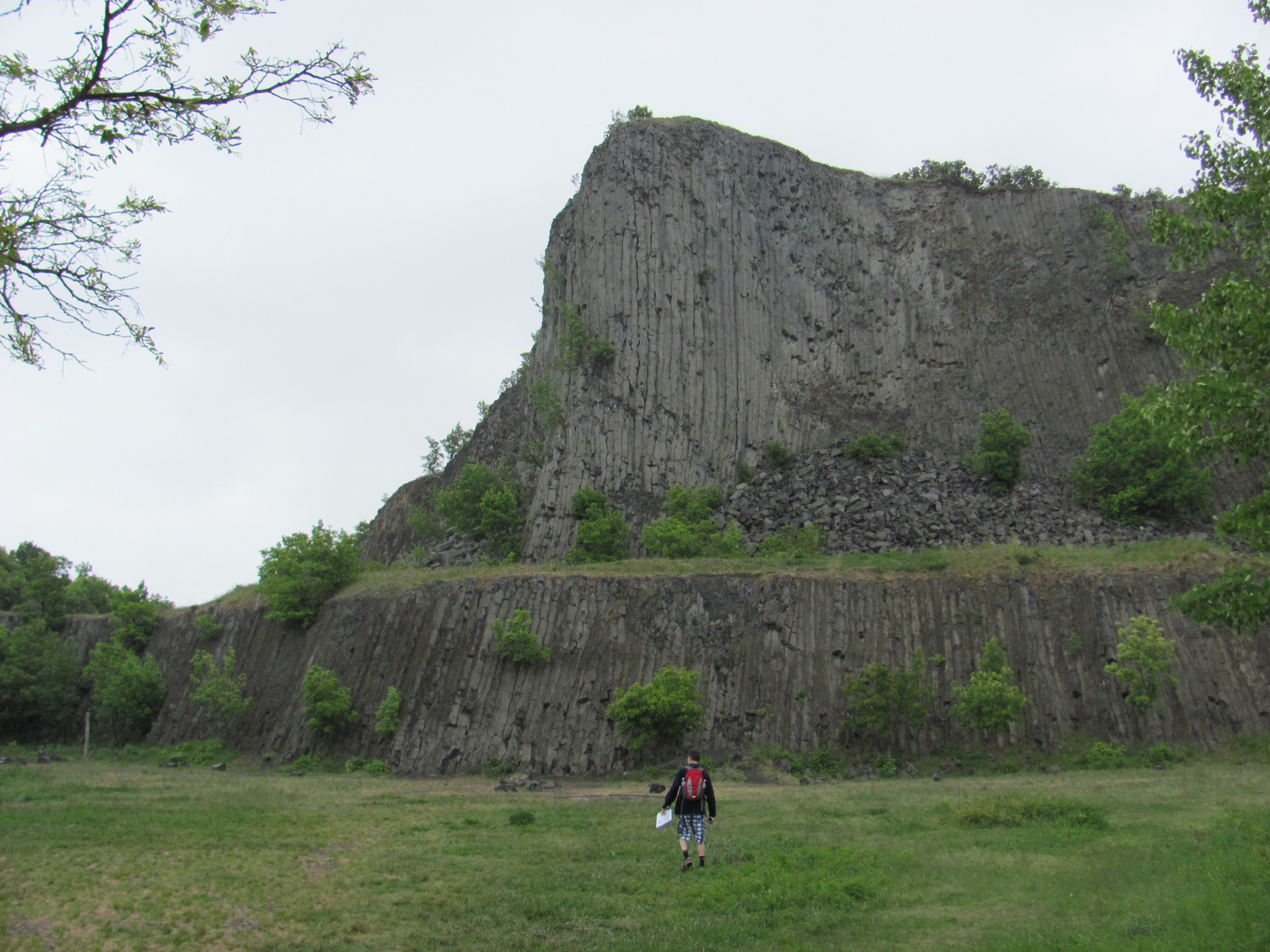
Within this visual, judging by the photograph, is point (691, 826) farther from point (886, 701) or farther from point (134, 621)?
point (134, 621)

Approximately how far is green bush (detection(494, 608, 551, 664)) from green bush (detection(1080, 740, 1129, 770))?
57.6ft

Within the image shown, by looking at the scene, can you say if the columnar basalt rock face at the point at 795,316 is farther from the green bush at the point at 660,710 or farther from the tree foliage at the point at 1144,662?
the tree foliage at the point at 1144,662

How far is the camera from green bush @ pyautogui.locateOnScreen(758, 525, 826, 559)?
43.1 metres

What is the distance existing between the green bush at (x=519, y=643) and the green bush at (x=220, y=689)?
12.3 meters

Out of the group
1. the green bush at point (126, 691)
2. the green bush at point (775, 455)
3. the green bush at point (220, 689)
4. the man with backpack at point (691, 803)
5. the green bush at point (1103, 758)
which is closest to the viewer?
the man with backpack at point (691, 803)

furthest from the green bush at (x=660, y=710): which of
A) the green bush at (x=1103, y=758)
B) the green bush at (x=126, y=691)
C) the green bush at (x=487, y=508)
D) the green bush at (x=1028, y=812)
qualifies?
the green bush at (x=126, y=691)

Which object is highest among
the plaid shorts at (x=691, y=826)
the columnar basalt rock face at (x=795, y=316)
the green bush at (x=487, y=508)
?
the columnar basalt rock face at (x=795, y=316)

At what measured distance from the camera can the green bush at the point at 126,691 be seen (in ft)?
143

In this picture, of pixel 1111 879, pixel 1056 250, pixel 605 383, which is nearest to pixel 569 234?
pixel 605 383

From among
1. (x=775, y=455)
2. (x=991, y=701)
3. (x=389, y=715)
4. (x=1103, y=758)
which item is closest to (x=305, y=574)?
(x=389, y=715)

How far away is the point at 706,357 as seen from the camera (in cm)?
5384

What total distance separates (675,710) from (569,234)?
36138 mm

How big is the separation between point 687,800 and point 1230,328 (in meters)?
9.40

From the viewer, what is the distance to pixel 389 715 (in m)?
34.9
